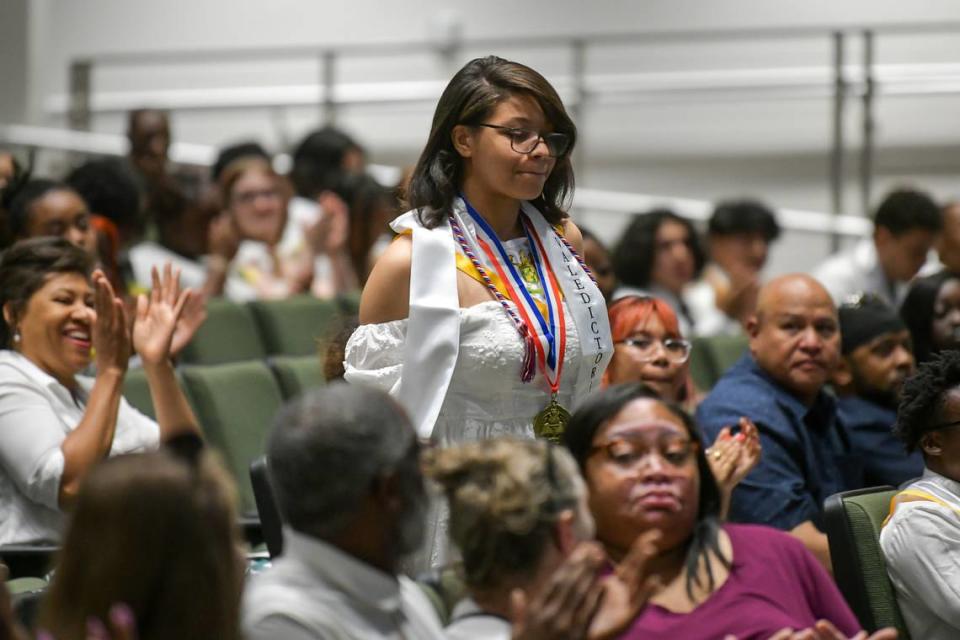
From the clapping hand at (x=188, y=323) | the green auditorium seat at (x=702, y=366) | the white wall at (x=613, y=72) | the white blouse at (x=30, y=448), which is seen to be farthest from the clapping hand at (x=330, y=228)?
the white blouse at (x=30, y=448)

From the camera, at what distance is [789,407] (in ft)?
11.7

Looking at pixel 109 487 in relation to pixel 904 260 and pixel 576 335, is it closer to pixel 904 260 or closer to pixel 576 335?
pixel 576 335

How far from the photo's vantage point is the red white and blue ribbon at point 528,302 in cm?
273

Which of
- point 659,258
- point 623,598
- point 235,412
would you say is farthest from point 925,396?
point 659,258

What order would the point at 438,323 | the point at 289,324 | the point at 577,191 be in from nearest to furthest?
the point at 438,323, the point at 289,324, the point at 577,191

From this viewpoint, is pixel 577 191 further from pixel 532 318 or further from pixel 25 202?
pixel 532 318

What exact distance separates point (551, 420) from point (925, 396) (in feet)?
2.28

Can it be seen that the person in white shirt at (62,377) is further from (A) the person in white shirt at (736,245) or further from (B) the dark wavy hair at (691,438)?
(A) the person in white shirt at (736,245)

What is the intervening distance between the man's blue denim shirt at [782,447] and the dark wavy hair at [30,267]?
1.37 meters

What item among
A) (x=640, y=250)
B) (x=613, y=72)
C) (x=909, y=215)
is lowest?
(x=640, y=250)

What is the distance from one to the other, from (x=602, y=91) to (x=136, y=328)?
4.36m

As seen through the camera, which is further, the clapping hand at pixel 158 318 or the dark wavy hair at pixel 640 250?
the dark wavy hair at pixel 640 250

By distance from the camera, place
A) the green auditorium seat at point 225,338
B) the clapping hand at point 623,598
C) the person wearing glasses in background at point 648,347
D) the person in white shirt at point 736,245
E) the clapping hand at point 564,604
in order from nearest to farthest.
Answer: the clapping hand at point 564,604 → the clapping hand at point 623,598 → the person wearing glasses in background at point 648,347 → the green auditorium seat at point 225,338 → the person in white shirt at point 736,245

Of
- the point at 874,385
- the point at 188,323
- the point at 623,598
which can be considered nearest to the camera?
the point at 623,598
